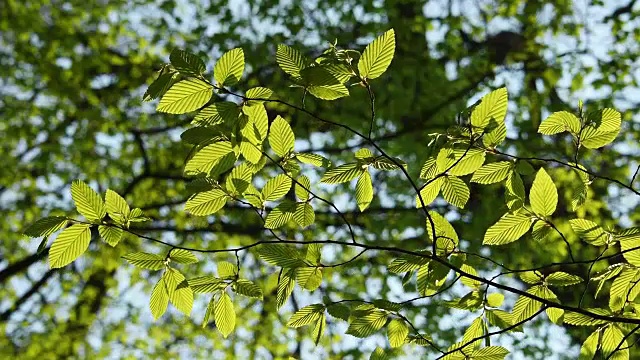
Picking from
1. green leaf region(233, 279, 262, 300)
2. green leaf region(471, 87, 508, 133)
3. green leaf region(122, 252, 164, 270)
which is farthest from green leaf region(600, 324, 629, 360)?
green leaf region(122, 252, 164, 270)

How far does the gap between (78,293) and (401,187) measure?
13.2ft

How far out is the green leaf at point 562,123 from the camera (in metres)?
1.53

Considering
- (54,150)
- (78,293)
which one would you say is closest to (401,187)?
(54,150)

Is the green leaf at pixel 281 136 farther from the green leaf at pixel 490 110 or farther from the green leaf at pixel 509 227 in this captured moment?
the green leaf at pixel 509 227

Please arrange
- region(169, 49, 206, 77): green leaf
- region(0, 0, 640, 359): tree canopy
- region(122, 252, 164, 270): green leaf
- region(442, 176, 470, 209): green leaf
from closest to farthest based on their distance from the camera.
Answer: region(169, 49, 206, 77): green leaf → region(122, 252, 164, 270): green leaf → region(442, 176, 470, 209): green leaf → region(0, 0, 640, 359): tree canopy

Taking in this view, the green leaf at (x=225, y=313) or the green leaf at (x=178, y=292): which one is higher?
the green leaf at (x=178, y=292)

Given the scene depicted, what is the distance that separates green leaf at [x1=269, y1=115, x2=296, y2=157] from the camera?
4.88 feet

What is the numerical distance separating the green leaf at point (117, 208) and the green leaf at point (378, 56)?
60 cm

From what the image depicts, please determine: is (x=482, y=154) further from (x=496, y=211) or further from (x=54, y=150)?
(x=54, y=150)

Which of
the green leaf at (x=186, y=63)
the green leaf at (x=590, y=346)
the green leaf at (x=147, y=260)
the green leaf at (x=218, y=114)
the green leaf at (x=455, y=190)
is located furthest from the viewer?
the green leaf at (x=590, y=346)

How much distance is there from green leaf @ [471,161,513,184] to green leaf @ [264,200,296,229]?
1.46 feet

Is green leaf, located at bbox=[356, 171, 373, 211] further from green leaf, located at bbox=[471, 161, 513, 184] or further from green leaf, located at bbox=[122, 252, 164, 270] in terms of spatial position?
green leaf, located at bbox=[122, 252, 164, 270]

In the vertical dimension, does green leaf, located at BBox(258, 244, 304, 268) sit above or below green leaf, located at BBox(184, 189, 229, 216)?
below

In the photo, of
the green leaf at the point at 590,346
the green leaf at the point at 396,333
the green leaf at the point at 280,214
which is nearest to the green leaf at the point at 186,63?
the green leaf at the point at 280,214
